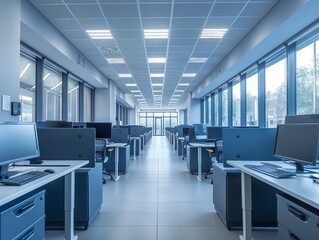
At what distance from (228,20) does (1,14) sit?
145 inches

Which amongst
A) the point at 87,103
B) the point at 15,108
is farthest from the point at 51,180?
the point at 87,103

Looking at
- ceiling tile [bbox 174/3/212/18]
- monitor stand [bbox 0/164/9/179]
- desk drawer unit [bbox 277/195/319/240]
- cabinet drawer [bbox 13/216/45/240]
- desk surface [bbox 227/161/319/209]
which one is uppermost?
ceiling tile [bbox 174/3/212/18]

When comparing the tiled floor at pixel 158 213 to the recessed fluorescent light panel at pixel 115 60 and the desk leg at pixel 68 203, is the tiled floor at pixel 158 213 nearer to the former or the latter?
the desk leg at pixel 68 203

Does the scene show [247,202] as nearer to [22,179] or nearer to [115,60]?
[22,179]

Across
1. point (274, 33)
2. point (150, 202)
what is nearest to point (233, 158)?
point (150, 202)

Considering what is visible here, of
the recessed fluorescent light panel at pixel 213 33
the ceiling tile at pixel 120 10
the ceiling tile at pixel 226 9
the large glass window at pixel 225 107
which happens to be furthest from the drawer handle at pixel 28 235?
the large glass window at pixel 225 107

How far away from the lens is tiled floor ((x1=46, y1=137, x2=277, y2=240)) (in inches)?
106

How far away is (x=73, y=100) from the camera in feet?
28.9

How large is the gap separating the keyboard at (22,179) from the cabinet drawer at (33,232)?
310mm

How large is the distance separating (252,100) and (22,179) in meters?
6.86

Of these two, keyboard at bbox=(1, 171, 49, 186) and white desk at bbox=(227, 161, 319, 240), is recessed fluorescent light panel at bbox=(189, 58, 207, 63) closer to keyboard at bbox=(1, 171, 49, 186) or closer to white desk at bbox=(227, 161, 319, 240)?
white desk at bbox=(227, 161, 319, 240)

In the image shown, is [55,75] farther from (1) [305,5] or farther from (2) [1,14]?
(1) [305,5]

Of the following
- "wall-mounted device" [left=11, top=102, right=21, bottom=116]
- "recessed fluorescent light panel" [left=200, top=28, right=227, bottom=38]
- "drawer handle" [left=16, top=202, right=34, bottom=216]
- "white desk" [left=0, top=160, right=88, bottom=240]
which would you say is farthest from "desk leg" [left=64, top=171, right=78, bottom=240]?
"recessed fluorescent light panel" [left=200, top=28, right=227, bottom=38]

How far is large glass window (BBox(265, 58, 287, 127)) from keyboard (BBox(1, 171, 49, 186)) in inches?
190
